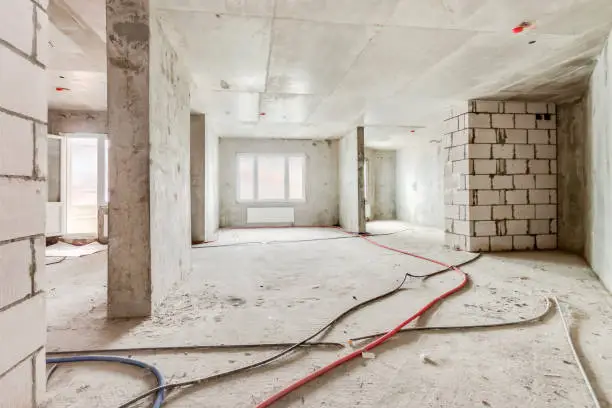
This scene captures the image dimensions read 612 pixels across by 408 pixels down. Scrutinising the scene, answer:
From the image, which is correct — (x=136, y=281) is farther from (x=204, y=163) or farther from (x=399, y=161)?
(x=399, y=161)

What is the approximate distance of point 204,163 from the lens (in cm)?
557

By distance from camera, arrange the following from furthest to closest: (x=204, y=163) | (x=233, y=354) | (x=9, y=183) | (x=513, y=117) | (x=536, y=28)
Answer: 1. (x=204, y=163)
2. (x=513, y=117)
3. (x=536, y=28)
4. (x=233, y=354)
5. (x=9, y=183)

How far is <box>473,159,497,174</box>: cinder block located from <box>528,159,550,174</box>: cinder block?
0.55 metres

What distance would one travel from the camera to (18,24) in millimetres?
1066

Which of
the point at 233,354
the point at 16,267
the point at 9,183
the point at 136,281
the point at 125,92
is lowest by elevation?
the point at 233,354

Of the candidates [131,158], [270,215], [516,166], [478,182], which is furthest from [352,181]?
[131,158]

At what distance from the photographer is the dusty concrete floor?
1.32 m

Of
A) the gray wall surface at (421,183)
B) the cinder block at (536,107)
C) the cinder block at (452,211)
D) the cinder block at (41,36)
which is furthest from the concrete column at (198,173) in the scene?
the gray wall surface at (421,183)

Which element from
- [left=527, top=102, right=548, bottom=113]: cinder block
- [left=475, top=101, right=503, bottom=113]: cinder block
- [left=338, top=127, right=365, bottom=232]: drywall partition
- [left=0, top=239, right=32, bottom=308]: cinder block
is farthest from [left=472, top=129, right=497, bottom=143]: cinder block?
[left=0, top=239, right=32, bottom=308]: cinder block

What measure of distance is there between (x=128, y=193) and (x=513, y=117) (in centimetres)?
492

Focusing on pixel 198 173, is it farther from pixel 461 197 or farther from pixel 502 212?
pixel 502 212

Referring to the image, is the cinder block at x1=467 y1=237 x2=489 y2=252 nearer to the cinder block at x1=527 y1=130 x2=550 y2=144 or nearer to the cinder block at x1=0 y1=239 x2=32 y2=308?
the cinder block at x1=527 y1=130 x2=550 y2=144

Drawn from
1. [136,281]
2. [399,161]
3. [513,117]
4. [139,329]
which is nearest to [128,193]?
[136,281]

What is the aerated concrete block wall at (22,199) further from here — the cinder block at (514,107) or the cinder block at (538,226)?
the cinder block at (538,226)
